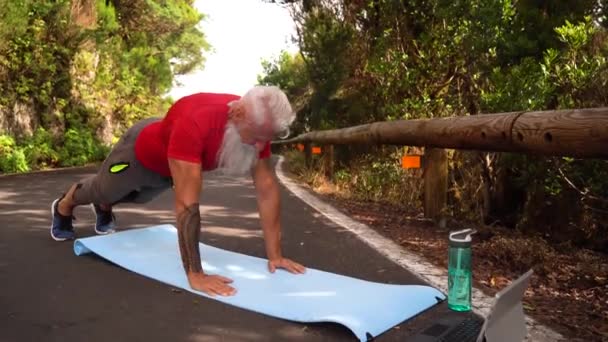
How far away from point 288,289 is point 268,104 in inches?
40.2

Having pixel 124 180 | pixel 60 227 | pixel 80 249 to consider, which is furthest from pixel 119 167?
pixel 60 227

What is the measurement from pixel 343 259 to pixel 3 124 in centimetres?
1277

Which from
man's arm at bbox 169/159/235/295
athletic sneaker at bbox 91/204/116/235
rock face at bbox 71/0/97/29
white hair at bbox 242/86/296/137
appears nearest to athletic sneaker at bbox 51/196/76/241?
athletic sneaker at bbox 91/204/116/235

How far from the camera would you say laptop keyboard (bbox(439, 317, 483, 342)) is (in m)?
2.10

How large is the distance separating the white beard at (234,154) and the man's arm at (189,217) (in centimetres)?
21

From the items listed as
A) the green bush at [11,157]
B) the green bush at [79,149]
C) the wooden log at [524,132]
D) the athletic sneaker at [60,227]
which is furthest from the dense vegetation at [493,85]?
the green bush at [79,149]

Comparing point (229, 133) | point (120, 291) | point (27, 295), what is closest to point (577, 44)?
point (229, 133)

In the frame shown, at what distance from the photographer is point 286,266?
3256 mm

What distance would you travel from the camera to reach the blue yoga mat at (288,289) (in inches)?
95.4

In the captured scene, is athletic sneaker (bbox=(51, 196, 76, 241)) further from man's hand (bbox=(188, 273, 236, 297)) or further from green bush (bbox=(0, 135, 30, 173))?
green bush (bbox=(0, 135, 30, 173))

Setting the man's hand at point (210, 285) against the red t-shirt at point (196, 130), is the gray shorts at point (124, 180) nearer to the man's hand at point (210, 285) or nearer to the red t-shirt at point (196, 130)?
the red t-shirt at point (196, 130)

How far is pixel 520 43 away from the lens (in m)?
4.99

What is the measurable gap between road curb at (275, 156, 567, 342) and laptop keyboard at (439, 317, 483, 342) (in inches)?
6.8

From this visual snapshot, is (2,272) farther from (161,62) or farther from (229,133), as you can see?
(161,62)
